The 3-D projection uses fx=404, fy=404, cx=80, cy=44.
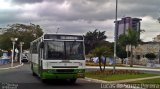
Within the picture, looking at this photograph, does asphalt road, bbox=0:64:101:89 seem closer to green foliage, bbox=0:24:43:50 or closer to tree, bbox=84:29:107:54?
green foliage, bbox=0:24:43:50

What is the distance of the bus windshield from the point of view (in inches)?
896

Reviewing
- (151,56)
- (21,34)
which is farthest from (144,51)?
(21,34)

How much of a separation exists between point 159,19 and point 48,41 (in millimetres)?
7256

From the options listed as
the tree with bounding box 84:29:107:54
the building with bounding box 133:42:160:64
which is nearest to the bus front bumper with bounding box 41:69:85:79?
the building with bounding box 133:42:160:64

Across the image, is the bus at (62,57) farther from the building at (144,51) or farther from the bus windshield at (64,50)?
the building at (144,51)

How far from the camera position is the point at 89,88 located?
20.8m

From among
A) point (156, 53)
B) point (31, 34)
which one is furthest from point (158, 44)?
point (31, 34)

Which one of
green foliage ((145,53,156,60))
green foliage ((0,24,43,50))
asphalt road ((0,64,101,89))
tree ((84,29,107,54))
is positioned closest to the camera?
asphalt road ((0,64,101,89))

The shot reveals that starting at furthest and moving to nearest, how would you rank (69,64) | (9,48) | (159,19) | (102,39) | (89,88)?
(102,39) → (9,48) → (159,19) → (69,64) → (89,88)

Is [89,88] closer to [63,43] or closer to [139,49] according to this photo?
[63,43]

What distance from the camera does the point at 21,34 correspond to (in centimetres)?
9125

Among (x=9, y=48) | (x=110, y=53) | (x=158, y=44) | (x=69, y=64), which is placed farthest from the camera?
(x=9, y=48)

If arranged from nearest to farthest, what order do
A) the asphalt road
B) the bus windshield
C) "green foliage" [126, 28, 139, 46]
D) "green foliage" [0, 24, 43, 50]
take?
the asphalt road, the bus windshield, "green foliage" [126, 28, 139, 46], "green foliage" [0, 24, 43, 50]

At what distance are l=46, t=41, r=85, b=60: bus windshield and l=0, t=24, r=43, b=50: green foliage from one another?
66.7 metres
